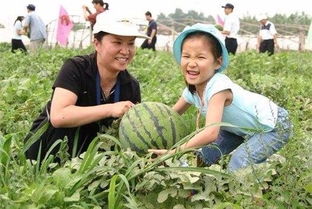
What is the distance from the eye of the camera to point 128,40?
3977 mm

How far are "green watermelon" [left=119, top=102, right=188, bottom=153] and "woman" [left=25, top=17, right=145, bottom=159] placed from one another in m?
0.14

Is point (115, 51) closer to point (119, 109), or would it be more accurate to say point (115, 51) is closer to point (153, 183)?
point (119, 109)

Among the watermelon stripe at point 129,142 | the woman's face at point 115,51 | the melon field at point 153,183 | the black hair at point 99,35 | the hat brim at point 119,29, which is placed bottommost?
the watermelon stripe at point 129,142

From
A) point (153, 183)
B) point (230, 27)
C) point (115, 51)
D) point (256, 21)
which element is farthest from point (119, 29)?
point (256, 21)

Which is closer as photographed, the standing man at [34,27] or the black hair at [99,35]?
the black hair at [99,35]

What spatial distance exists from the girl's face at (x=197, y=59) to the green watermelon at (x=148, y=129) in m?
0.27

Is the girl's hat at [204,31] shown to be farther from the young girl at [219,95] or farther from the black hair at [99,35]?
the black hair at [99,35]

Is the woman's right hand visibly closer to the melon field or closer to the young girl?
the young girl

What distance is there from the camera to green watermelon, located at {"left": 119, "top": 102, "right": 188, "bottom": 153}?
3.59 m

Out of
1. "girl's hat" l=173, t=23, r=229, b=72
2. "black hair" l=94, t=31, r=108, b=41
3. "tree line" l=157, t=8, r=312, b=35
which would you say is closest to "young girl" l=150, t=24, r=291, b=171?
"girl's hat" l=173, t=23, r=229, b=72

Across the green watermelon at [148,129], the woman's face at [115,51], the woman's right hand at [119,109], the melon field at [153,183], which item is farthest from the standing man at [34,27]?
the melon field at [153,183]

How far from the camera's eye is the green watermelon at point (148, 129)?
11.8 ft

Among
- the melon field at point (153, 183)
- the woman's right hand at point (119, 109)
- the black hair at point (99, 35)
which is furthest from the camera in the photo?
the black hair at point (99, 35)

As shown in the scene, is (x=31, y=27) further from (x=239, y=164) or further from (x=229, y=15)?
(x=239, y=164)
